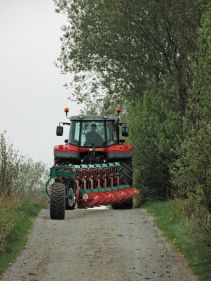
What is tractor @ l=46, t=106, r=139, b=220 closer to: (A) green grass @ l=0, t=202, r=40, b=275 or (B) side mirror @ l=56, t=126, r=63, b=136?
(B) side mirror @ l=56, t=126, r=63, b=136

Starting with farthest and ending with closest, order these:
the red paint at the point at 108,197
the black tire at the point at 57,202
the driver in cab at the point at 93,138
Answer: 1. the driver in cab at the point at 93,138
2. the red paint at the point at 108,197
3. the black tire at the point at 57,202

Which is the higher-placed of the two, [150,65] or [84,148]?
[150,65]

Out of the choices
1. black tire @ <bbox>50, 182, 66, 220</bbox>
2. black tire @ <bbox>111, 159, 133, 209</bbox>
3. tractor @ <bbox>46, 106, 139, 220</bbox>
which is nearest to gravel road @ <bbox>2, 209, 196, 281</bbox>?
black tire @ <bbox>50, 182, 66, 220</bbox>

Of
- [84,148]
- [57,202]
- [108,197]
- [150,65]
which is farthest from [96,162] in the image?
[150,65]

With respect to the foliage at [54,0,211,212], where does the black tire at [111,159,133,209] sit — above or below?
below

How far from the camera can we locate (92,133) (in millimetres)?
23594

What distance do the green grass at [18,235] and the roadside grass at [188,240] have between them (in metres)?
3.12

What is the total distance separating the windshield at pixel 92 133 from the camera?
924 inches

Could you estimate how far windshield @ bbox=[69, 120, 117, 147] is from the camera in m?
23.5

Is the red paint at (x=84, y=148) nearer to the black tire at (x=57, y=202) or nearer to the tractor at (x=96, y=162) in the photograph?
the tractor at (x=96, y=162)

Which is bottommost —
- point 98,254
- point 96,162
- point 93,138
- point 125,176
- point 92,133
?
point 98,254

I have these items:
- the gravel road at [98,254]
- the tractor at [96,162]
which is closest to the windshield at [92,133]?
the tractor at [96,162]

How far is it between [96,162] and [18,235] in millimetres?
8197

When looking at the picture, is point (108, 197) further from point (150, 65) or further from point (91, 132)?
point (150, 65)
